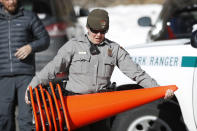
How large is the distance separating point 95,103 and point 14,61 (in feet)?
4.23

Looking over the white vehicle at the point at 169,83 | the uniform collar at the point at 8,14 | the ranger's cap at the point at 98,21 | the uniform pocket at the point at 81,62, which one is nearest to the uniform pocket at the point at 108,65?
the uniform pocket at the point at 81,62

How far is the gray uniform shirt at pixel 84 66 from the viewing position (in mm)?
3980

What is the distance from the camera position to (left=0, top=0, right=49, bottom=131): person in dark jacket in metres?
4.85

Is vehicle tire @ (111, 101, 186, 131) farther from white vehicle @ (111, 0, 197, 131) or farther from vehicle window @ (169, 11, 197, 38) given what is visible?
vehicle window @ (169, 11, 197, 38)

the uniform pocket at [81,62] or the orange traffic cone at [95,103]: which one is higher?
the uniform pocket at [81,62]

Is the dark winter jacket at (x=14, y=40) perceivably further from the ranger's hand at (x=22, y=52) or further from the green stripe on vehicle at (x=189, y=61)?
the green stripe on vehicle at (x=189, y=61)

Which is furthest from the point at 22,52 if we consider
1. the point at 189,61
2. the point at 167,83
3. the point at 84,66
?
the point at 189,61

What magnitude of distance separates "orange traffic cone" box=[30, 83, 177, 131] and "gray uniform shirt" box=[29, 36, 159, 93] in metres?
0.09

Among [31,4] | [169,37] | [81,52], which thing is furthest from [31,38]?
[31,4]

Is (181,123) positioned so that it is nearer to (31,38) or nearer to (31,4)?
(31,38)

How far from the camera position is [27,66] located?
16.3 feet

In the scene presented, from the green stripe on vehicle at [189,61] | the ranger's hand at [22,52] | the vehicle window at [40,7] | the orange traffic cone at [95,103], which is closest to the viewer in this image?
the orange traffic cone at [95,103]

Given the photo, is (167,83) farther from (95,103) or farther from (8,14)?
(8,14)

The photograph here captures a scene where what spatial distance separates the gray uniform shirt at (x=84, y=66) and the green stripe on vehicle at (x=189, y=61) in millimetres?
637
